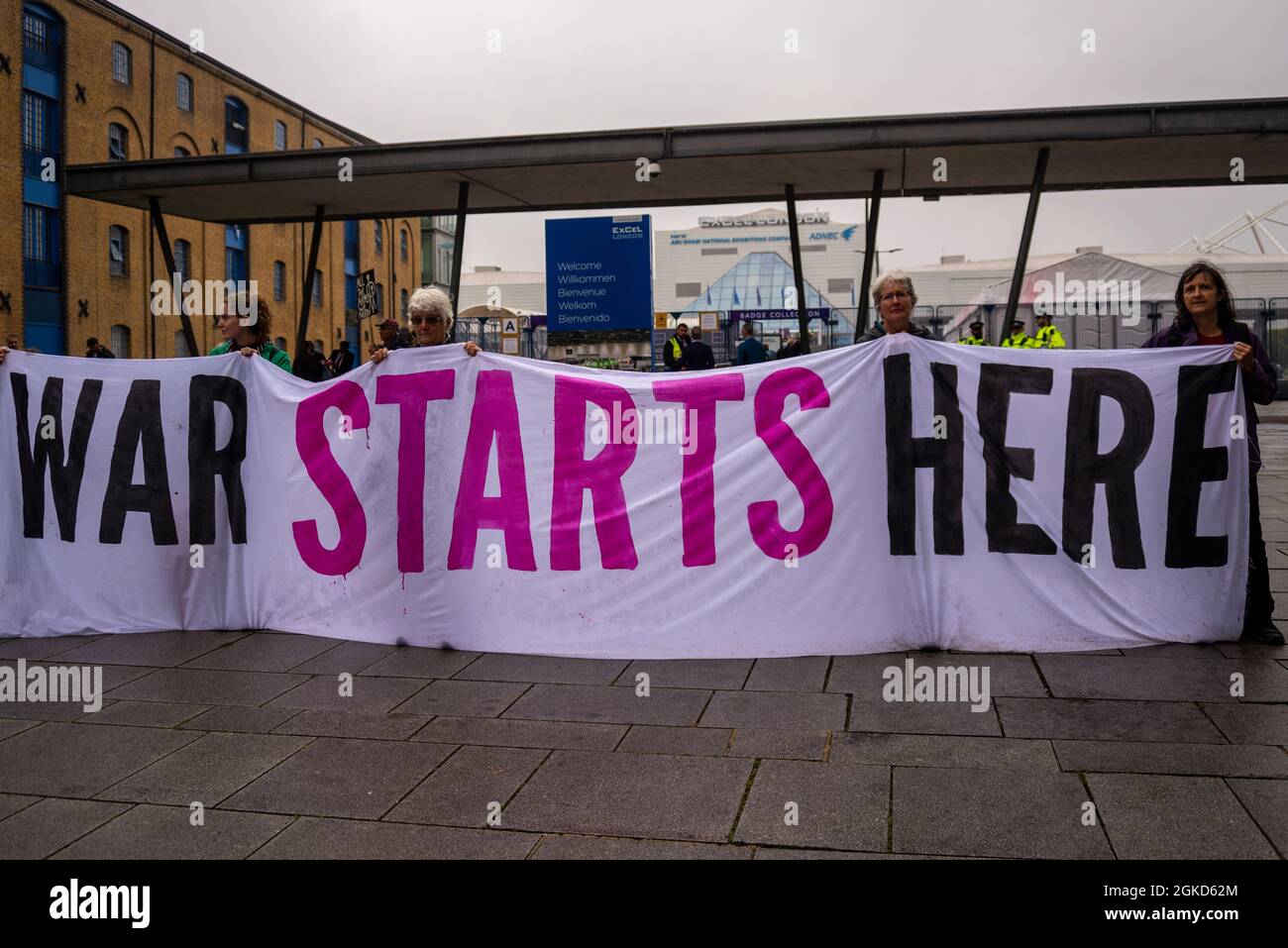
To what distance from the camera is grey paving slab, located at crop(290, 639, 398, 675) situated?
19.7 ft

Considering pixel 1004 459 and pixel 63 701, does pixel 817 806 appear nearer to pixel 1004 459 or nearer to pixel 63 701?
pixel 1004 459

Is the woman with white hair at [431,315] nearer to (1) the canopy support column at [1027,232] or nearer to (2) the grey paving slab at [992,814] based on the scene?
(2) the grey paving slab at [992,814]

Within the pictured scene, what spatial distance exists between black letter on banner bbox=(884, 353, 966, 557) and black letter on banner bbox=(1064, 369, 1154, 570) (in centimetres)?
62

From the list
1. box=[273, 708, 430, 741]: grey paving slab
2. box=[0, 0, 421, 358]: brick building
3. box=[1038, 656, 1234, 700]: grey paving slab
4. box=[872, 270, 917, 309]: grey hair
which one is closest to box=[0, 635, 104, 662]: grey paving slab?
box=[273, 708, 430, 741]: grey paving slab

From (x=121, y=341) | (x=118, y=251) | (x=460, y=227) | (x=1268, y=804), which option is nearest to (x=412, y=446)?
(x=1268, y=804)

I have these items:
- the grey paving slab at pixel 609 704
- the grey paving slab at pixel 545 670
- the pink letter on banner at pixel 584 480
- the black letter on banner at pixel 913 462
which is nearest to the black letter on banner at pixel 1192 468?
the black letter on banner at pixel 913 462

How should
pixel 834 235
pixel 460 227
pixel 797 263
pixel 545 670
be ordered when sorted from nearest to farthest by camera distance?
pixel 545 670
pixel 797 263
pixel 460 227
pixel 834 235

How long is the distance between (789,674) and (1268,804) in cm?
235

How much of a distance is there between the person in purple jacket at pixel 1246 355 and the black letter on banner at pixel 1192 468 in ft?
0.29

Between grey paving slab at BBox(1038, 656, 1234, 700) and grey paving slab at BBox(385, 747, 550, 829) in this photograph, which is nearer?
grey paving slab at BBox(385, 747, 550, 829)

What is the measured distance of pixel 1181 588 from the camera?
6133 millimetres

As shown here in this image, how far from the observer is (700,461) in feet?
20.7

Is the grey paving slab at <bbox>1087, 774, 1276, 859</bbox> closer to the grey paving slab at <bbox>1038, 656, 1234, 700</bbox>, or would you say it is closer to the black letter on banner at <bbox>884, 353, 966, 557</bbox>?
the grey paving slab at <bbox>1038, 656, 1234, 700</bbox>

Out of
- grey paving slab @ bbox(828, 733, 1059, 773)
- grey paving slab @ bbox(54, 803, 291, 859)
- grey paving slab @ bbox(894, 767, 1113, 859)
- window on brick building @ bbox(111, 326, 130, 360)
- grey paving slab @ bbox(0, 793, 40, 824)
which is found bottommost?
grey paving slab @ bbox(54, 803, 291, 859)
